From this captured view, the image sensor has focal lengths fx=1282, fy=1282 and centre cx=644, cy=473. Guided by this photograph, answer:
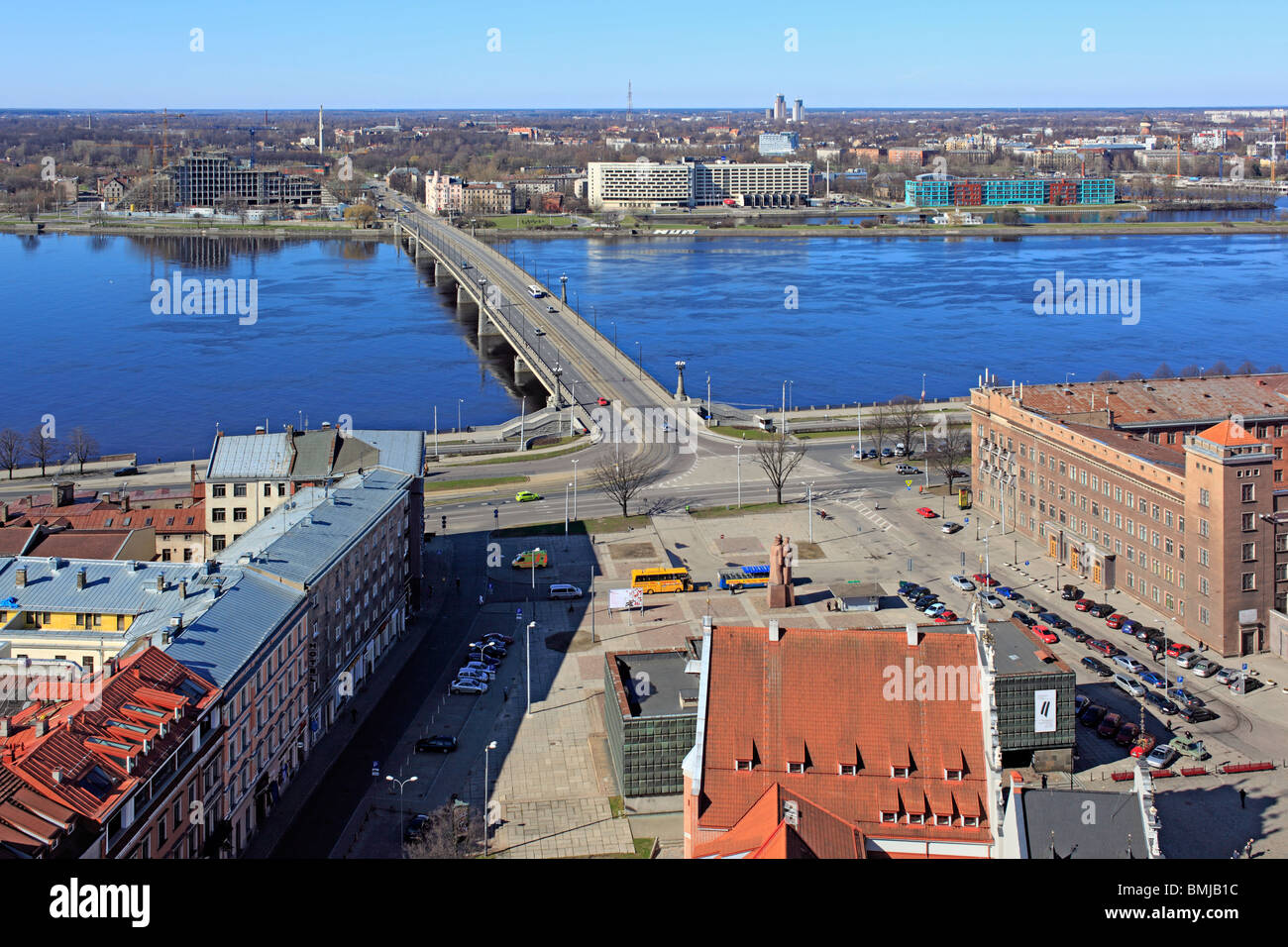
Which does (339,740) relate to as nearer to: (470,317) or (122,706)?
(122,706)

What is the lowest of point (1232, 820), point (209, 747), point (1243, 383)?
→ point (1232, 820)

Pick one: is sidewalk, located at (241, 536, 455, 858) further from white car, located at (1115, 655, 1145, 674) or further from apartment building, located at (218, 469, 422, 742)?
white car, located at (1115, 655, 1145, 674)

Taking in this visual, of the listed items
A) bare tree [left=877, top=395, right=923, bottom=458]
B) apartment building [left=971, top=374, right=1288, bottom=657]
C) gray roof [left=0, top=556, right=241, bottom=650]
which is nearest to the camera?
gray roof [left=0, top=556, right=241, bottom=650]

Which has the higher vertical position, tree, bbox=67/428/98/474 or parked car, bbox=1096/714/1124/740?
tree, bbox=67/428/98/474

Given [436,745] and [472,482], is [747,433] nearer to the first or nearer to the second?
[472,482]

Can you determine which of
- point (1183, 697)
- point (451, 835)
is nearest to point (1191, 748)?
point (1183, 697)

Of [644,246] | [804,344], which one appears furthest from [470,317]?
[644,246]

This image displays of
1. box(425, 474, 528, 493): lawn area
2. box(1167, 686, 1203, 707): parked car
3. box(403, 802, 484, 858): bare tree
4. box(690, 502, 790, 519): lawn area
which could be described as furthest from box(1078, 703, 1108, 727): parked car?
box(425, 474, 528, 493): lawn area
